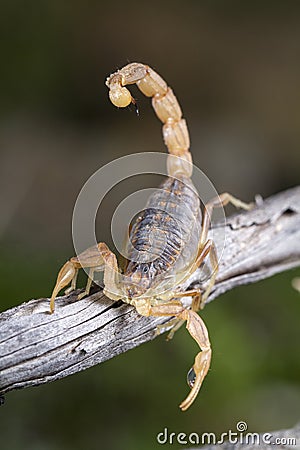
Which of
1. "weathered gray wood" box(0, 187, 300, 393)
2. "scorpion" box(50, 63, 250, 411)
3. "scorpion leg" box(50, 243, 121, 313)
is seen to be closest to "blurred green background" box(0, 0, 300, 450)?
"weathered gray wood" box(0, 187, 300, 393)

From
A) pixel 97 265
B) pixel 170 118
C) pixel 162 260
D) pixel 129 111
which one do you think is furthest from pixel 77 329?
pixel 129 111

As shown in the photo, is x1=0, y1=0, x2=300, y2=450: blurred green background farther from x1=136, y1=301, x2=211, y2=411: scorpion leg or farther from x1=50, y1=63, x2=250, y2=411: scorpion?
x1=136, y1=301, x2=211, y2=411: scorpion leg

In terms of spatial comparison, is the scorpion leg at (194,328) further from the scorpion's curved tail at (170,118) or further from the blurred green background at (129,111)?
the blurred green background at (129,111)

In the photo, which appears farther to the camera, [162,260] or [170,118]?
[170,118]

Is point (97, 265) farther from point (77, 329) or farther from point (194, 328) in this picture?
point (194, 328)

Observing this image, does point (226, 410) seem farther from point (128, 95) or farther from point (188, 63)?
point (188, 63)
